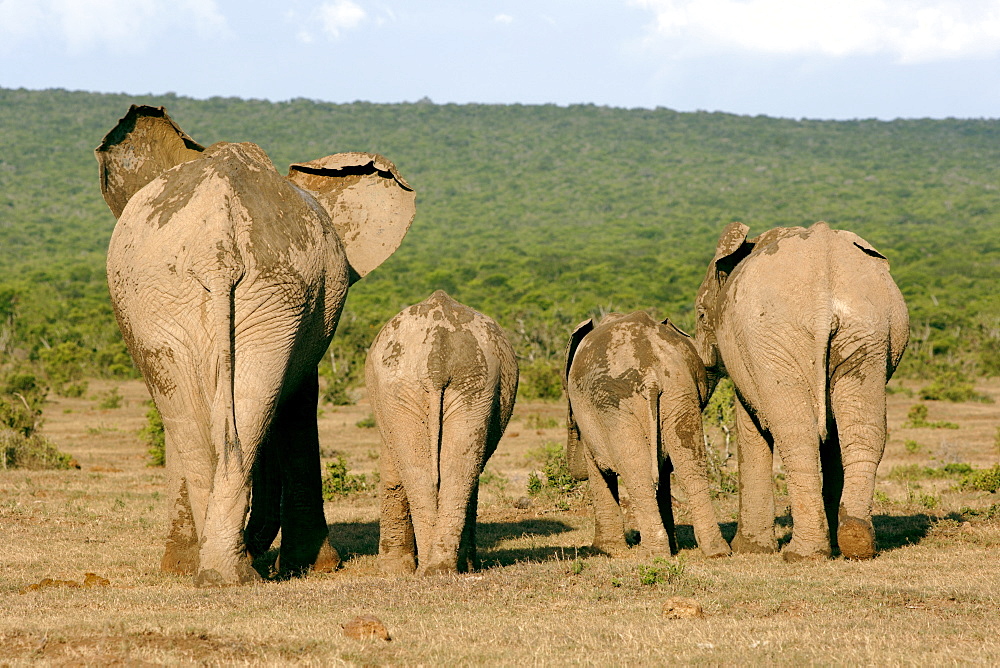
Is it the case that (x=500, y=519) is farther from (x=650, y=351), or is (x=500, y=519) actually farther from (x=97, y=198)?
(x=97, y=198)

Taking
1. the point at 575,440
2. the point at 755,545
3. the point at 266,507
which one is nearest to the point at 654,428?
the point at 755,545

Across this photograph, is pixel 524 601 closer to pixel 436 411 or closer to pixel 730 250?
pixel 436 411

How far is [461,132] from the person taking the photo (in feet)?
515

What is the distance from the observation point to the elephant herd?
746cm

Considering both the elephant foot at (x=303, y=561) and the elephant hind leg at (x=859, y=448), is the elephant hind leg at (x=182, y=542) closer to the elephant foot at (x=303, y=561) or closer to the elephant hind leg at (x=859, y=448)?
the elephant foot at (x=303, y=561)

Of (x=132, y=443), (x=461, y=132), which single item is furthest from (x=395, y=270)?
(x=461, y=132)

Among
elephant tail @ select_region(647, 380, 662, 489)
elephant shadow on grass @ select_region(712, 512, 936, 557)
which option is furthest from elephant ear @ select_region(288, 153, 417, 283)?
elephant shadow on grass @ select_region(712, 512, 936, 557)

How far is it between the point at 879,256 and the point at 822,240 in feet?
2.09

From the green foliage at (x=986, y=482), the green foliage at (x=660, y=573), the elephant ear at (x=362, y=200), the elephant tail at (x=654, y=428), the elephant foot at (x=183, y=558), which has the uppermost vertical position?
the elephant ear at (x=362, y=200)

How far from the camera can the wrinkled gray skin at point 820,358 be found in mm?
8500

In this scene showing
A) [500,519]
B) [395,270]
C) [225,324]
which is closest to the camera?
[225,324]

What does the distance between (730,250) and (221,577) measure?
4800mm

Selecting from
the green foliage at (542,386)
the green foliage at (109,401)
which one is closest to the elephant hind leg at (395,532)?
the green foliage at (109,401)

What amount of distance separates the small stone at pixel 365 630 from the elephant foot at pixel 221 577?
63.2 inches
